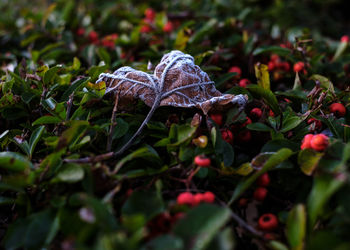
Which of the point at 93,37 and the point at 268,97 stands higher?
the point at 268,97

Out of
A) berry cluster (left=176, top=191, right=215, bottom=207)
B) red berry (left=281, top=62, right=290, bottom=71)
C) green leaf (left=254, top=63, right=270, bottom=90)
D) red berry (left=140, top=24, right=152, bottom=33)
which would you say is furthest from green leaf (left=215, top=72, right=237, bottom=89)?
red berry (left=140, top=24, right=152, bottom=33)

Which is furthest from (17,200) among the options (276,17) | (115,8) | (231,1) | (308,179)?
(276,17)

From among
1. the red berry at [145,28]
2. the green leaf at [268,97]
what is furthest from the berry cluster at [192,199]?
the red berry at [145,28]

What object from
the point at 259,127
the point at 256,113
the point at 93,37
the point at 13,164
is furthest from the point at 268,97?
the point at 93,37

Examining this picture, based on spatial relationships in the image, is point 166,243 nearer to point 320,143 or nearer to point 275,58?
point 320,143

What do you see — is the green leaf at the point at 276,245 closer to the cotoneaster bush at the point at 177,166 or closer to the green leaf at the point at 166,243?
the cotoneaster bush at the point at 177,166

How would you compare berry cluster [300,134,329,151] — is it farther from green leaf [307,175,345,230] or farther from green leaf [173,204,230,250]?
green leaf [173,204,230,250]
